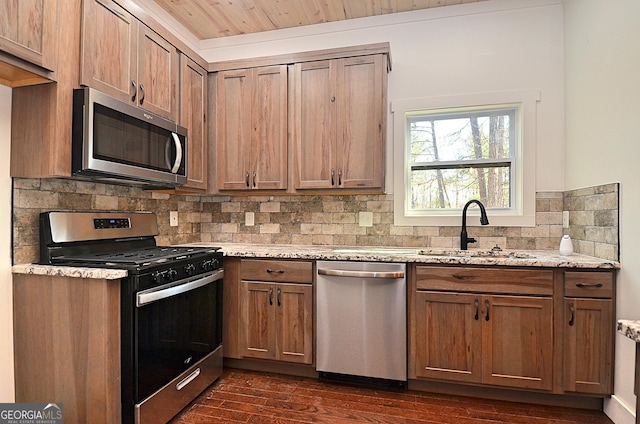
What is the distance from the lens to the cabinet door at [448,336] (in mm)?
2285

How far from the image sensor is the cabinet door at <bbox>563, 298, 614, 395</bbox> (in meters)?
2.09

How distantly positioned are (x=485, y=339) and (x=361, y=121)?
175 cm

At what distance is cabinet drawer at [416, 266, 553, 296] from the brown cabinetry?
7.75 feet

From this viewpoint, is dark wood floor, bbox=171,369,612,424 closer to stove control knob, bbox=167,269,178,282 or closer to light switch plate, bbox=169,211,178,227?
stove control knob, bbox=167,269,178,282

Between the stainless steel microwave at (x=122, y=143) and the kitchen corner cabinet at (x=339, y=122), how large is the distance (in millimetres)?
942

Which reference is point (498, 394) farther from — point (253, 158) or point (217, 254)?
point (253, 158)

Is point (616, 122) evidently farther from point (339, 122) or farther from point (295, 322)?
point (295, 322)

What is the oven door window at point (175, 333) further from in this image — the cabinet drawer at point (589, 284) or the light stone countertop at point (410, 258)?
the cabinet drawer at point (589, 284)

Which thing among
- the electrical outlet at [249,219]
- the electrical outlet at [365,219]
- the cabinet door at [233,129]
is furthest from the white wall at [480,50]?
the electrical outlet at [249,219]

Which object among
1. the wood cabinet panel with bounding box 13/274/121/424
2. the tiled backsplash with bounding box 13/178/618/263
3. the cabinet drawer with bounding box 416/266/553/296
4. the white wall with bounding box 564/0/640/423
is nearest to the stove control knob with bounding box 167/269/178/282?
the wood cabinet panel with bounding box 13/274/121/424

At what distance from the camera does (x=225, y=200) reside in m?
3.44

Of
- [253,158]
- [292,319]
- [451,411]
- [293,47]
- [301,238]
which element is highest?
[293,47]

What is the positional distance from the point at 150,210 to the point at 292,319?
1403mm

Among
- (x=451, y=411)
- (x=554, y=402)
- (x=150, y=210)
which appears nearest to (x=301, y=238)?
(x=150, y=210)
